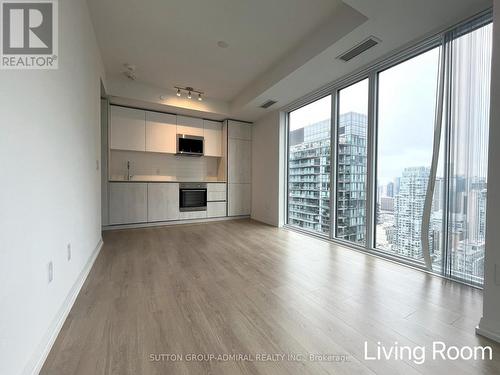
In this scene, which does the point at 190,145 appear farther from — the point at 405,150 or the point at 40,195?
the point at 405,150

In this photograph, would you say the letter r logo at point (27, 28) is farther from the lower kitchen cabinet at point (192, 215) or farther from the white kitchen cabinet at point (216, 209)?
the white kitchen cabinet at point (216, 209)

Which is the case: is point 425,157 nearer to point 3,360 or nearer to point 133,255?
point 3,360

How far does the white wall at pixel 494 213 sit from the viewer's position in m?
1.37

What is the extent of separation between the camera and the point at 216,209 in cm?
528

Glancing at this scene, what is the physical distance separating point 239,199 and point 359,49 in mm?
3937

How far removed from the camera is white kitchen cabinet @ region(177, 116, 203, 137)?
499cm

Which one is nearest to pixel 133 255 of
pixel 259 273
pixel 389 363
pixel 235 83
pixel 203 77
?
pixel 259 273

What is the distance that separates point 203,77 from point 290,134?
209 cm

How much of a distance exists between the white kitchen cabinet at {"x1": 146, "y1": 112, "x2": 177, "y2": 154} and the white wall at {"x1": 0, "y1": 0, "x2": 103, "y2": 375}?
258 cm

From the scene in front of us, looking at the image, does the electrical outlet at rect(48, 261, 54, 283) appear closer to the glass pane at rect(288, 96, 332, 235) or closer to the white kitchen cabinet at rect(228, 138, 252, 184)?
the glass pane at rect(288, 96, 332, 235)

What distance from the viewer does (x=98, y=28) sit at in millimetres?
2670

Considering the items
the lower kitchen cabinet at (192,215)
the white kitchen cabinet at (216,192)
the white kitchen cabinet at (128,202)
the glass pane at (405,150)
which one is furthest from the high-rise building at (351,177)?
the white kitchen cabinet at (128,202)

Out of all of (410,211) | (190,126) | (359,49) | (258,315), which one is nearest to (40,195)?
(258,315)

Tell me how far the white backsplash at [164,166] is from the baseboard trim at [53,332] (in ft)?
10.3
